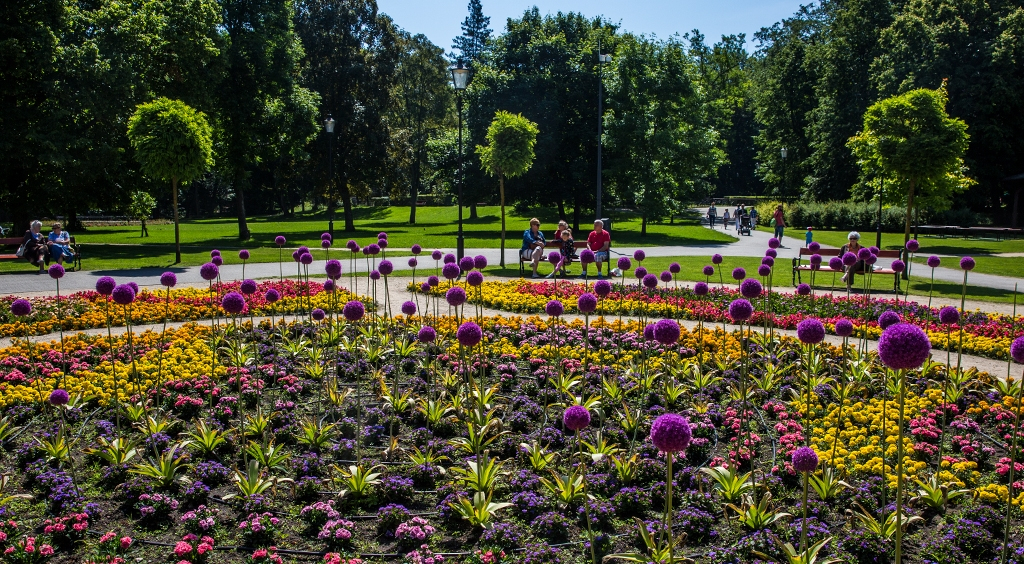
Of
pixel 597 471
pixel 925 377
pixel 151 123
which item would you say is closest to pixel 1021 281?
pixel 925 377

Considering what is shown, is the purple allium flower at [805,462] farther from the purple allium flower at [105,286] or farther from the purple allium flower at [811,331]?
the purple allium flower at [105,286]

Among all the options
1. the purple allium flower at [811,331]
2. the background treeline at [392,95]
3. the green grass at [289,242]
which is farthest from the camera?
the background treeline at [392,95]

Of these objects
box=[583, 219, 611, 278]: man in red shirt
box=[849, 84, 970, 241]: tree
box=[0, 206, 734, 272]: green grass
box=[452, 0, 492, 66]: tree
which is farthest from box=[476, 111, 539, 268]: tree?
box=[452, 0, 492, 66]: tree

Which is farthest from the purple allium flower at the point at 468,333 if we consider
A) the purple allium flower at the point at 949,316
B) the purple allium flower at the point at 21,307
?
the purple allium flower at the point at 949,316

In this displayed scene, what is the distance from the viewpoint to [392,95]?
4100cm

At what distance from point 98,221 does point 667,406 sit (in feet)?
186

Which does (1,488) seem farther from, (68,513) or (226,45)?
(226,45)

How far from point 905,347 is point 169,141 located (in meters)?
20.6

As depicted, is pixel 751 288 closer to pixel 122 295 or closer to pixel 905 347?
pixel 905 347

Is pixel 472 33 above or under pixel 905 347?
above

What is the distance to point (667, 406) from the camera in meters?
6.41

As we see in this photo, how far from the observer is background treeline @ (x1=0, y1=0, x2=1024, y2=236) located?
75.5 ft

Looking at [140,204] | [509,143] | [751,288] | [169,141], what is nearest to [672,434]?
[751,288]

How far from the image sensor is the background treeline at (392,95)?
23.0 meters
